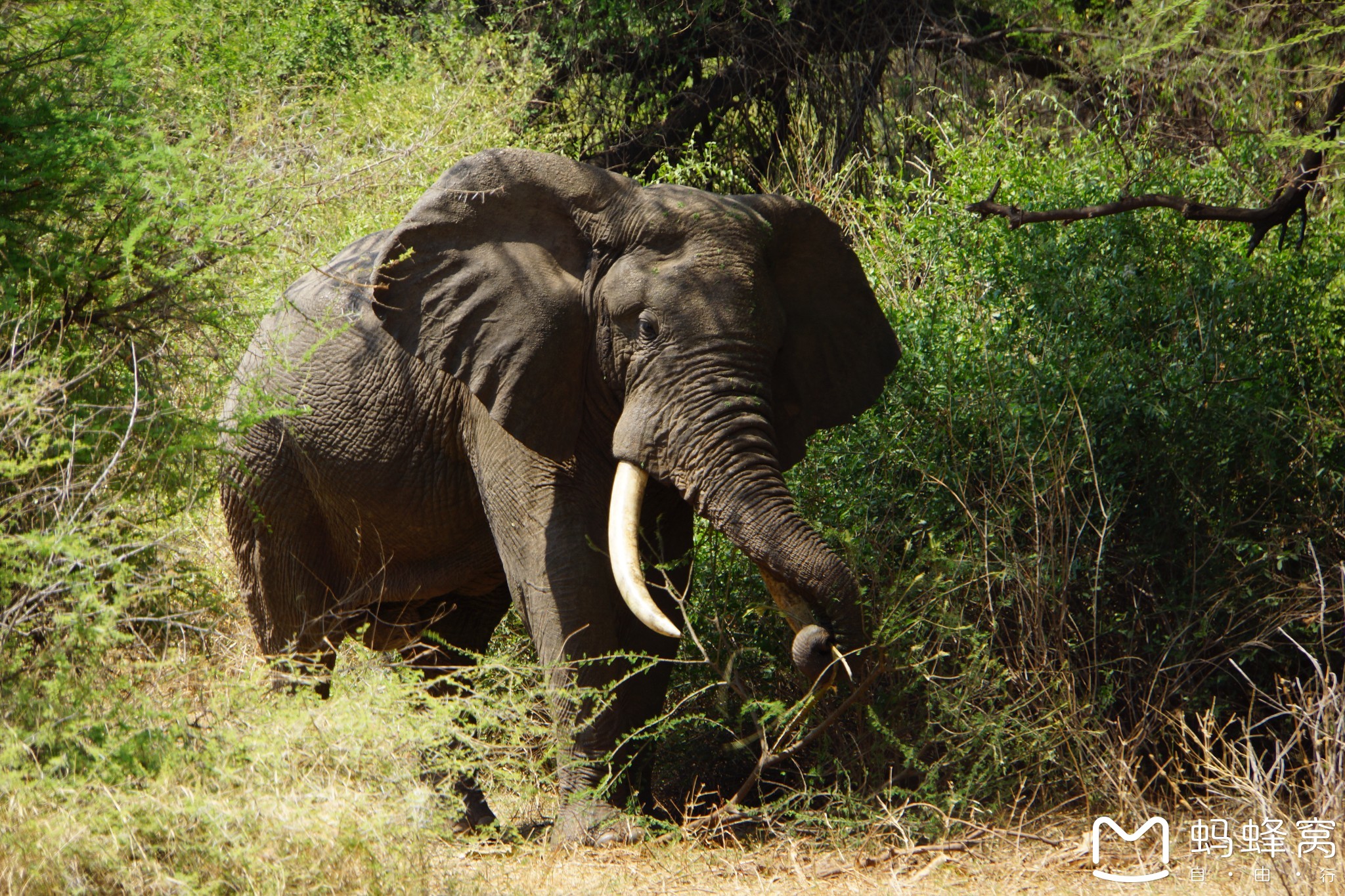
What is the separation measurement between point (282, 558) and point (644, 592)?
2353mm

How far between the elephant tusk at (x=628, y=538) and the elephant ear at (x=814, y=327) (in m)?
0.73

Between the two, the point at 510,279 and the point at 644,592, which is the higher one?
the point at 510,279

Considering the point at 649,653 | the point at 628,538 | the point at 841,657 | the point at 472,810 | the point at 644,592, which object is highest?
the point at 628,538

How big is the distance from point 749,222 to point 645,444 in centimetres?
99

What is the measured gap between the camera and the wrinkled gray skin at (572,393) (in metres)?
5.40

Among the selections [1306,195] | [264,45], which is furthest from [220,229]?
[264,45]

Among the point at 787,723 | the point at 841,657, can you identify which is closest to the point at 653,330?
the point at 841,657

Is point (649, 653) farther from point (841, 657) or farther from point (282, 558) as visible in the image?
point (282, 558)

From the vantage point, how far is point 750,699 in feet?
18.7

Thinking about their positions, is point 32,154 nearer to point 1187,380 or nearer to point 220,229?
point 220,229

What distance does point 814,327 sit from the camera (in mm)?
6004

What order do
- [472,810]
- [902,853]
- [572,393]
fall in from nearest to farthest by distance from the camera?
[902,853], [572,393], [472,810]

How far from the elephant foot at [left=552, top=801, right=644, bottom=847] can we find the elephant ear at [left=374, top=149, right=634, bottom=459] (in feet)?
4.66

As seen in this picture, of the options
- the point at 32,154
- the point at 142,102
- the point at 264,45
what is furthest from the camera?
the point at 264,45
